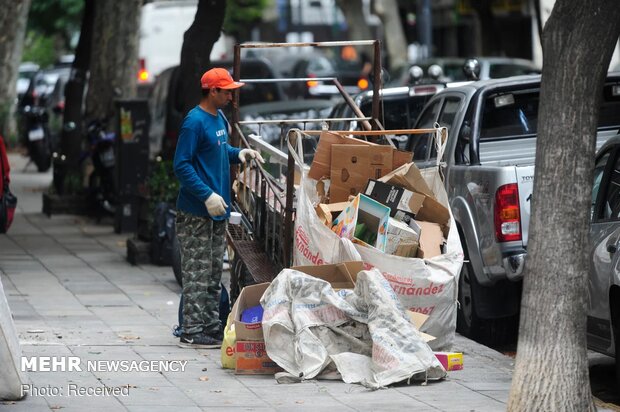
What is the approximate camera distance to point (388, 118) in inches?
523

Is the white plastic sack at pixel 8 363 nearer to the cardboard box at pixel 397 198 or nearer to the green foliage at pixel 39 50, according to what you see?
the cardboard box at pixel 397 198

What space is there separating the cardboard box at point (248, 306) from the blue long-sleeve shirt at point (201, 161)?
61 cm

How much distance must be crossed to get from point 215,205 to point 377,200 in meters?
1.04

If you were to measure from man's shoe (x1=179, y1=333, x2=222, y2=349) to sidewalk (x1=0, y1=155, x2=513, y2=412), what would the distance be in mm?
93

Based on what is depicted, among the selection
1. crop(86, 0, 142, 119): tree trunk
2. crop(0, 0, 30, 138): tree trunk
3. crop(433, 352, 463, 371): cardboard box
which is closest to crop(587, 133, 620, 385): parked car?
crop(433, 352, 463, 371): cardboard box

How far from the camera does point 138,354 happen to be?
860 cm

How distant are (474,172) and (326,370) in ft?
8.26

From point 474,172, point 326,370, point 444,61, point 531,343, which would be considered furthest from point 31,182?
point 531,343

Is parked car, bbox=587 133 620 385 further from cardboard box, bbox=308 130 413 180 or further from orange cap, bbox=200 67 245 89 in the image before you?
orange cap, bbox=200 67 245 89

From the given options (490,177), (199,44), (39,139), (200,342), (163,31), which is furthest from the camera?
(163,31)

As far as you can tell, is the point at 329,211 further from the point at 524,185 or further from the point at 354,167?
the point at 524,185

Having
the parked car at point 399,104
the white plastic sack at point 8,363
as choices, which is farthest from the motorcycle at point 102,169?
the white plastic sack at point 8,363

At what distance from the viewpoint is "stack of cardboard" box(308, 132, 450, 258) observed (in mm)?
8469

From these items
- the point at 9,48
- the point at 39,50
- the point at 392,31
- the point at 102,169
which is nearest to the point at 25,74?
the point at 39,50
